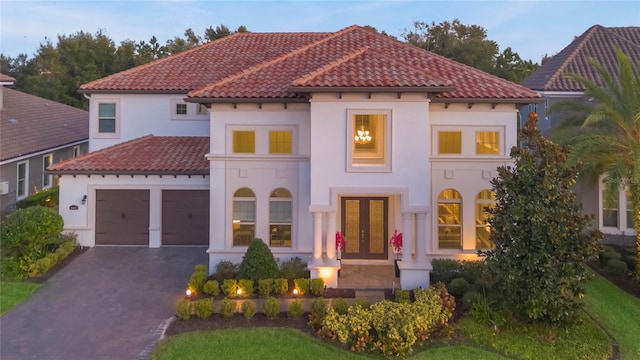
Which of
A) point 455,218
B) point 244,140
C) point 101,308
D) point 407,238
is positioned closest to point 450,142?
point 455,218

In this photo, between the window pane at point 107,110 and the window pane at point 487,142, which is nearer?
the window pane at point 487,142

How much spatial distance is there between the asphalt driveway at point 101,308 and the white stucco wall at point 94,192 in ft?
3.18

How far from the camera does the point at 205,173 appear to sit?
17875 millimetres

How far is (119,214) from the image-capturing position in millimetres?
18562

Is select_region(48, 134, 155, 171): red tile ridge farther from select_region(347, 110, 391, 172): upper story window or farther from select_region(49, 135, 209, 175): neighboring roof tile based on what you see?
select_region(347, 110, 391, 172): upper story window

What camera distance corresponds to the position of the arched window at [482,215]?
15.6 m

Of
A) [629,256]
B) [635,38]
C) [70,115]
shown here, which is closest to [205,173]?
[629,256]

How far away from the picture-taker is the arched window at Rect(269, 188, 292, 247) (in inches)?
619

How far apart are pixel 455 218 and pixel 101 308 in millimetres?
11086

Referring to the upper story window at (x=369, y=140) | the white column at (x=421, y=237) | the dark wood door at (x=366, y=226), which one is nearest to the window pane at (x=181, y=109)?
the upper story window at (x=369, y=140)

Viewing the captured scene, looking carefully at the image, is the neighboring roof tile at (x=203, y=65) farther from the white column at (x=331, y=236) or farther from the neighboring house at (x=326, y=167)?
the white column at (x=331, y=236)

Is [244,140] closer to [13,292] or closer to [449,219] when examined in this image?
[449,219]

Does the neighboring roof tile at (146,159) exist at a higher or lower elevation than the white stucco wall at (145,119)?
lower

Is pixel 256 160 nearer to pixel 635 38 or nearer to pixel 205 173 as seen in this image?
pixel 205 173
